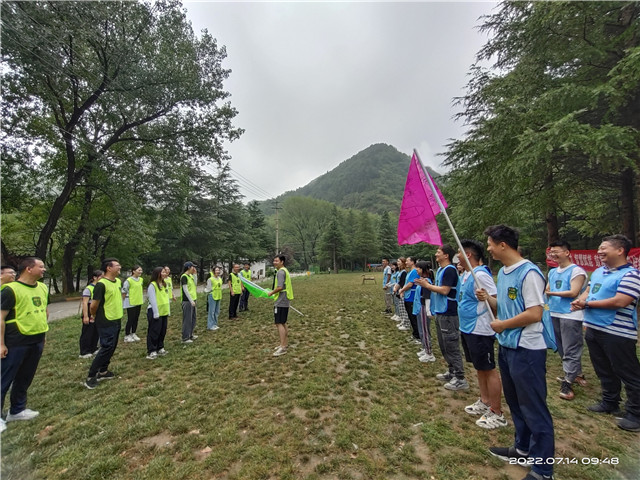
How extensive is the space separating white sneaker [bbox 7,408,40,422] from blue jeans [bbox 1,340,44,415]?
4 cm

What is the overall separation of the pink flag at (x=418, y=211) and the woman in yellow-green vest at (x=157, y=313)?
17.6 ft

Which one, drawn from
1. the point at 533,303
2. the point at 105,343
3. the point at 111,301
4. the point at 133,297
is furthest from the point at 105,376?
the point at 533,303

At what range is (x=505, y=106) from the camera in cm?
887

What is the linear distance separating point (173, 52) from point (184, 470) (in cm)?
1735

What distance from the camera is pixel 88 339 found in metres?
6.25

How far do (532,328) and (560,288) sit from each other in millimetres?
2827

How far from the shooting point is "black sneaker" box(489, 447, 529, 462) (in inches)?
103

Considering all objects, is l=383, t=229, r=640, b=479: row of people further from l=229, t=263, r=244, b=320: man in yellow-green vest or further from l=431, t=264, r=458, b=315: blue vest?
l=229, t=263, r=244, b=320: man in yellow-green vest

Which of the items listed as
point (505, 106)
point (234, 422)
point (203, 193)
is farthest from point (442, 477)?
point (203, 193)

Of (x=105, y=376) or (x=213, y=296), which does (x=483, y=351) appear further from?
(x=213, y=296)

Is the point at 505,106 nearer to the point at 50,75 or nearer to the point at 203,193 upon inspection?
the point at 50,75

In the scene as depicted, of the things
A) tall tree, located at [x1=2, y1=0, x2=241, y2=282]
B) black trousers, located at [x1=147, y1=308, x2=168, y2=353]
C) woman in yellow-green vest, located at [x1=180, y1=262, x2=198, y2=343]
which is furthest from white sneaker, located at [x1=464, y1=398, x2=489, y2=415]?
tall tree, located at [x1=2, y1=0, x2=241, y2=282]

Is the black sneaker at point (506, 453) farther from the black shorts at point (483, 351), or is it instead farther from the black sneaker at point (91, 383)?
the black sneaker at point (91, 383)

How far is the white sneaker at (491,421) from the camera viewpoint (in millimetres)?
3170
